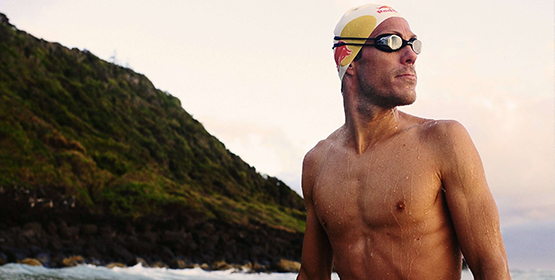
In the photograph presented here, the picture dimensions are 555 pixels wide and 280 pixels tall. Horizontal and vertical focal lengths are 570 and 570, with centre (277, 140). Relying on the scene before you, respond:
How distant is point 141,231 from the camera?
3866 cm

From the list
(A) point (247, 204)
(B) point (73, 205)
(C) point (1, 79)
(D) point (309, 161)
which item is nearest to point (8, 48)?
(C) point (1, 79)

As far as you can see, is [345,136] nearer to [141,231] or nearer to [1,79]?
[141,231]

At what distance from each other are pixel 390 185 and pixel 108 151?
161 feet

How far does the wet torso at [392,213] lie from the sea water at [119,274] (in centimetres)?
2242

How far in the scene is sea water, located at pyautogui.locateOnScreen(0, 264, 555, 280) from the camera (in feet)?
77.4

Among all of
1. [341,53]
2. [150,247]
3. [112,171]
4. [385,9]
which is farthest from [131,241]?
[385,9]

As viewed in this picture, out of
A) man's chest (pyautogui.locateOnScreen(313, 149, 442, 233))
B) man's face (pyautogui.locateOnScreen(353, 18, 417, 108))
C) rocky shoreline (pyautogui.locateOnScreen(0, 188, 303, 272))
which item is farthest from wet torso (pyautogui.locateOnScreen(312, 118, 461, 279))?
rocky shoreline (pyautogui.locateOnScreen(0, 188, 303, 272))

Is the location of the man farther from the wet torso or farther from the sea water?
the sea water

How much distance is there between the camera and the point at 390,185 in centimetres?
227

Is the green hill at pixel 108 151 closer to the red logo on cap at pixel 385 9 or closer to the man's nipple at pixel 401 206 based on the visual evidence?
the red logo on cap at pixel 385 9

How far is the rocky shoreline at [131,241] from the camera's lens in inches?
1110

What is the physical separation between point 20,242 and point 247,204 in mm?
30797

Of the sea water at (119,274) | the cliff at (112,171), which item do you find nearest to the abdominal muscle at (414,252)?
the sea water at (119,274)

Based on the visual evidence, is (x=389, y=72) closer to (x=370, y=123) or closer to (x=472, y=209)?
(x=370, y=123)
